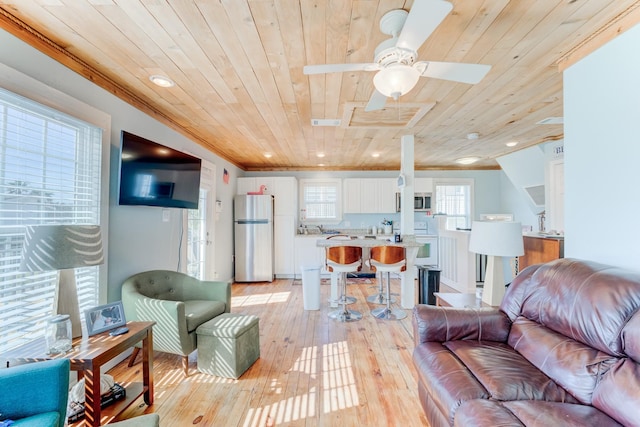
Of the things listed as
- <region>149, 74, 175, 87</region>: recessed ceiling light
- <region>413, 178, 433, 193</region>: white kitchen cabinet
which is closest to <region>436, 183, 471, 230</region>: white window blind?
<region>413, 178, 433, 193</region>: white kitchen cabinet

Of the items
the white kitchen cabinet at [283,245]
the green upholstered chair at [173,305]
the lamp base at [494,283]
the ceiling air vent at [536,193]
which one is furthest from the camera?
the white kitchen cabinet at [283,245]

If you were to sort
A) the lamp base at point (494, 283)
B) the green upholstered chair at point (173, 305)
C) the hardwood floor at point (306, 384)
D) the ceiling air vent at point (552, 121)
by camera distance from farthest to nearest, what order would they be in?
1. the ceiling air vent at point (552, 121)
2. the lamp base at point (494, 283)
3. the green upholstered chair at point (173, 305)
4. the hardwood floor at point (306, 384)

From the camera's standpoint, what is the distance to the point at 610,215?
5.53 ft

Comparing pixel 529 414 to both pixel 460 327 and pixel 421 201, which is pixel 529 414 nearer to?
pixel 460 327

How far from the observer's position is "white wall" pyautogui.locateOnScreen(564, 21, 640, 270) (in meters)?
1.56

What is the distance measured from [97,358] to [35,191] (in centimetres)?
114

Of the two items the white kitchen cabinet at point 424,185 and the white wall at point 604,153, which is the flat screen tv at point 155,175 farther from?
the white kitchen cabinet at point 424,185

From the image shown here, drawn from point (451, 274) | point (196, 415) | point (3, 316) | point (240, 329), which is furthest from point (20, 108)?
point (451, 274)

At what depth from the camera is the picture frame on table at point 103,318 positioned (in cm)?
170

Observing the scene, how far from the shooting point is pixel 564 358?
1391 mm

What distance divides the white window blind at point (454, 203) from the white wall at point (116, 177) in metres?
5.22

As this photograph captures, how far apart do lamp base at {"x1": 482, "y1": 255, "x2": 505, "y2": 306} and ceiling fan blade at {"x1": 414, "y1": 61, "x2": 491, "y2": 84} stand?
4.73 feet

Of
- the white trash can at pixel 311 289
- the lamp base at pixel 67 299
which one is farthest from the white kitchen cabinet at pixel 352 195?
the lamp base at pixel 67 299

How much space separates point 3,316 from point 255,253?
3.84 metres
